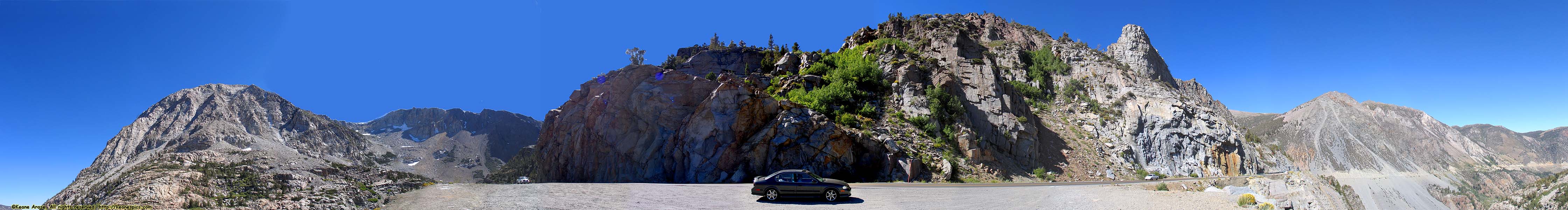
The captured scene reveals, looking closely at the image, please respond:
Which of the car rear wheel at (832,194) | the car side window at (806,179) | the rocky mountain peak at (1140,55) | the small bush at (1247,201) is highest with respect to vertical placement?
the rocky mountain peak at (1140,55)

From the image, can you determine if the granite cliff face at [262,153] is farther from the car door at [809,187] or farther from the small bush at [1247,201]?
the small bush at [1247,201]

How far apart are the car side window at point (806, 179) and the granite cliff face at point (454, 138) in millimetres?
171272

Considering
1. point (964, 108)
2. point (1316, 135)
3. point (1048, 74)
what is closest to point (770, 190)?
point (964, 108)

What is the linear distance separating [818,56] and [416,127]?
205219mm

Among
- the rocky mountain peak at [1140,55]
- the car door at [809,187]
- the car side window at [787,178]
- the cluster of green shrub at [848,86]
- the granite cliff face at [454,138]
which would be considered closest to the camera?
the car door at [809,187]

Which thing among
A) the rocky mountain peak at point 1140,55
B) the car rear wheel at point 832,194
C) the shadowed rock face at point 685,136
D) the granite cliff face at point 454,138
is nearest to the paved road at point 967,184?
the shadowed rock face at point 685,136

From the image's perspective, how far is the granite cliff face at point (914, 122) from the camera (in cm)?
2677

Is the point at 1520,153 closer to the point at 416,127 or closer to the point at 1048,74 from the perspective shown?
the point at 1048,74

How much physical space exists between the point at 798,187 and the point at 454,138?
211 m

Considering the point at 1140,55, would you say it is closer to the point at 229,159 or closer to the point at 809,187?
the point at 809,187

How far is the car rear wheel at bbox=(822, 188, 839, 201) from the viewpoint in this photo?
43.6ft

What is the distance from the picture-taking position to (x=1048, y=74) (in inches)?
1721

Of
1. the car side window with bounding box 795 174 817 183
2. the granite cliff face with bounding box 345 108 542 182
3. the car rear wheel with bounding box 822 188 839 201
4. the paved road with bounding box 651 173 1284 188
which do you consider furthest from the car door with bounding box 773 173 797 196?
the granite cliff face with bounding box 345 108 542 182

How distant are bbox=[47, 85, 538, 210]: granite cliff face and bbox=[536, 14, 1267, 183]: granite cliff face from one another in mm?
13743
